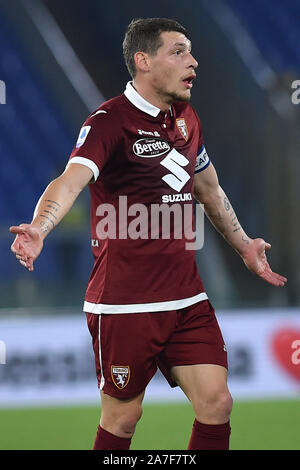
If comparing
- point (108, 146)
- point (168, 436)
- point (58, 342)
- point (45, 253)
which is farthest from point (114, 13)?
point (108, 146)

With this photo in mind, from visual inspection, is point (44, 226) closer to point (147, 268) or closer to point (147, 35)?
point (147, 268)

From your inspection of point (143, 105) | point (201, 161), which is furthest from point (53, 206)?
point (201, 161)

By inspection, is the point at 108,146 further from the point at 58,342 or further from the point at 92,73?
the point at 92,73

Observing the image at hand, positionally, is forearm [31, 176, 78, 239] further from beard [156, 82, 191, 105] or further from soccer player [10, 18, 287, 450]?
beard [156, 82, 191, 105]

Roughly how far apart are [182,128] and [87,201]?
3724 millimetres

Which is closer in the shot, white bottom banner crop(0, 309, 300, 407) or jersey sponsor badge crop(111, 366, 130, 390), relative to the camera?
jersey sponsor badge crop(111, 366, 130, 390)

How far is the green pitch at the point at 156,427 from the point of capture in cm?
510

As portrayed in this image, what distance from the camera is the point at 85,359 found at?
645cm

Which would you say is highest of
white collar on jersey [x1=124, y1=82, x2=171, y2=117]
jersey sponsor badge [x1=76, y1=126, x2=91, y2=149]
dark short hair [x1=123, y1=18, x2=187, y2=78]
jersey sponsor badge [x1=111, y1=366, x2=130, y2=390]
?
dark short hair [x1=123, y1=18, x2=187, y2=78]

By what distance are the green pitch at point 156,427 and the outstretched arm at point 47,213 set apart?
210 cm

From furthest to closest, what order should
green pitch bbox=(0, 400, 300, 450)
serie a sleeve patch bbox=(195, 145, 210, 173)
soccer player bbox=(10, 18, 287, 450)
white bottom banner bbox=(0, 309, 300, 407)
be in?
white bottom banner bbox=(0, 309, 300, 407) < green pitch bbox=(0, 400, 300, 450) < serie a sleeve patch bbox=(195, 145, 210, 173) < soccer player bbox=(10, 18, 287, 450)

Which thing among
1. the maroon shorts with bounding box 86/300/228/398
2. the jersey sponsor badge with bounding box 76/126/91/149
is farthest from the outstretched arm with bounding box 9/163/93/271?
the maroon shorts with bounding box 86/300/228/398

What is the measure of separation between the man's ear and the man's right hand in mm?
972

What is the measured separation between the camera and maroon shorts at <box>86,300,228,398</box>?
359cm
